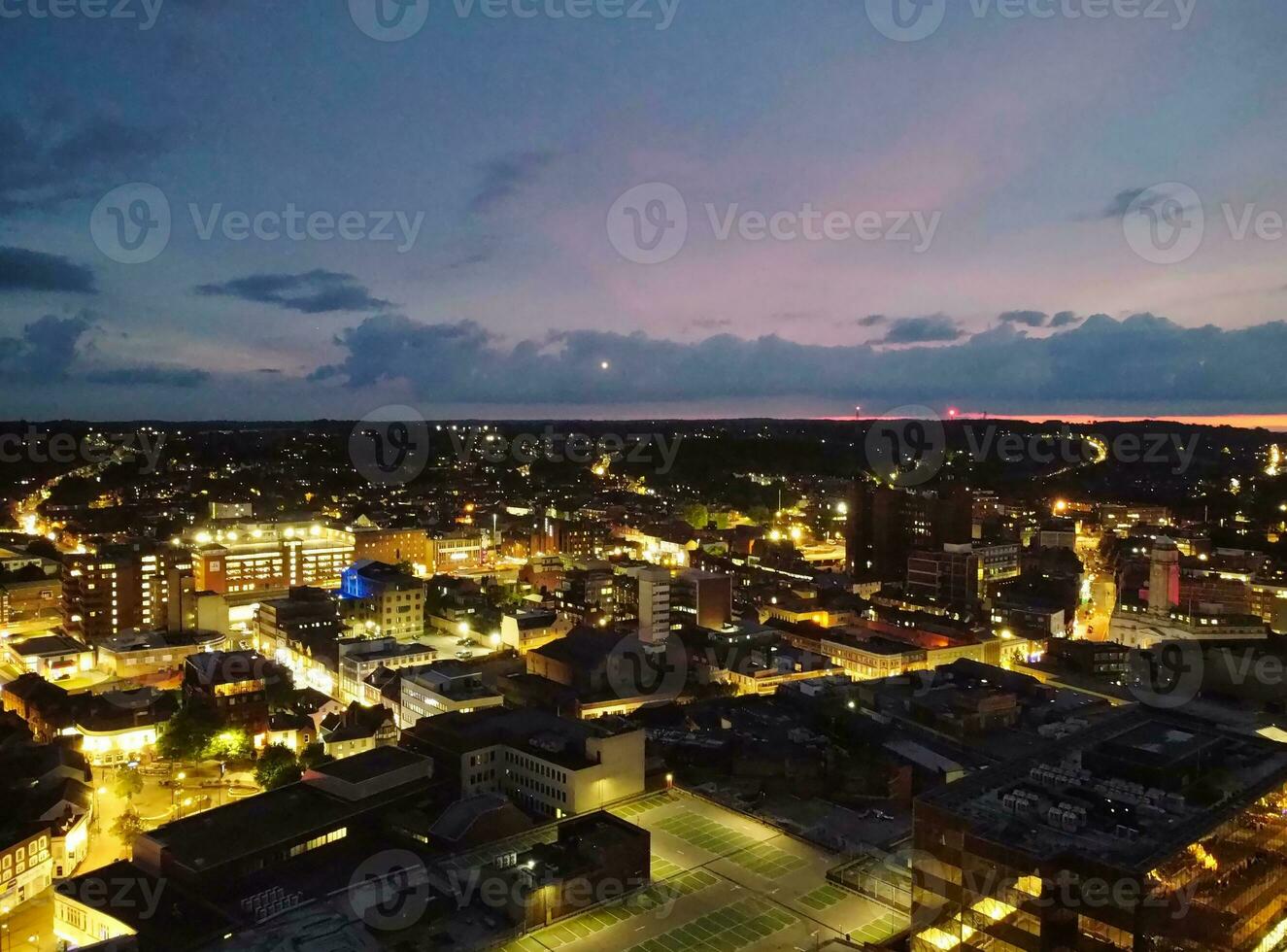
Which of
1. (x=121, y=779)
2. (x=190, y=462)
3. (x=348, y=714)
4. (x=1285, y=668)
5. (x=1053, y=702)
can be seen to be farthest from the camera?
(x=190, y=462)

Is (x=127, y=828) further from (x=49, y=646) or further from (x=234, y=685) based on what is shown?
(x=49, y=646)

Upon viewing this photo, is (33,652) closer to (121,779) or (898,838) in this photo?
(121,779)

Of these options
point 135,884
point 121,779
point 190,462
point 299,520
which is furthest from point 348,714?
point 190,462

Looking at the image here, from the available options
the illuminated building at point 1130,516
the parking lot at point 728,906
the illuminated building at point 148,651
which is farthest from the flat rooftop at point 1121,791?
the illuminated building at point 1130,516

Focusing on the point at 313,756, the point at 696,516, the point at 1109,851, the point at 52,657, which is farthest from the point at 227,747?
the point at 696,516

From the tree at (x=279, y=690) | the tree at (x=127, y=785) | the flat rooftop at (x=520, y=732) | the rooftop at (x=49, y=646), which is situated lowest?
the tree at (x=127, y=785)

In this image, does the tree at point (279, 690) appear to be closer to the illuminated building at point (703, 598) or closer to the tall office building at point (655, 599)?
the tall office building at point (655, 599)

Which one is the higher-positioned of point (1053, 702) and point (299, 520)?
point (299, 520)
